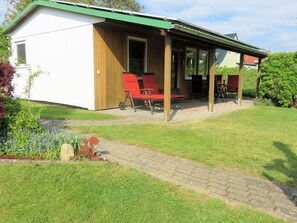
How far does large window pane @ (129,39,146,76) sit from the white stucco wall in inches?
74.0

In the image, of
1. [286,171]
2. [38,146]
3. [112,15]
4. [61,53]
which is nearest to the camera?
[286,171]

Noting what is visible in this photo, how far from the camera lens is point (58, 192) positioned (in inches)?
113

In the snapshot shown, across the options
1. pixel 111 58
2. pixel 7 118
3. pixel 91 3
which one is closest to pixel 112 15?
pixel 111 58

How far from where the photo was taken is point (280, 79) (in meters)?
11.7

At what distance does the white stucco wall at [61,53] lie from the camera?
29.1ft

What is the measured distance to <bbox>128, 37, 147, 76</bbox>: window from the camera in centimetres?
1005

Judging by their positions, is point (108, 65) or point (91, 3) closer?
point (108, 65)

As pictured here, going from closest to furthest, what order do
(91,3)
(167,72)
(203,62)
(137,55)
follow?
(167,72) < (137,55) < (203,62) < (91,3)

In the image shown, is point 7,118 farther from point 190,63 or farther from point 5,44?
point 190,63

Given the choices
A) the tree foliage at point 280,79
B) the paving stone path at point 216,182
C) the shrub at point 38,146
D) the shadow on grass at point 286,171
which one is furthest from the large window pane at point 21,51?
the shadow on grass at point 286,171

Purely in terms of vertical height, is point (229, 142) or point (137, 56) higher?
point (137, 56)

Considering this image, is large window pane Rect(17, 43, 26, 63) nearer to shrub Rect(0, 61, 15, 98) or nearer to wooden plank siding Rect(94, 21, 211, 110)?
wooden plank siding Rect(94, 21, 211, 110)

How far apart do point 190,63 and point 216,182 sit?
11.1 meters

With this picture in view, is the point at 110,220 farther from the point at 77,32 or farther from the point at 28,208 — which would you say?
the point at 77,32
